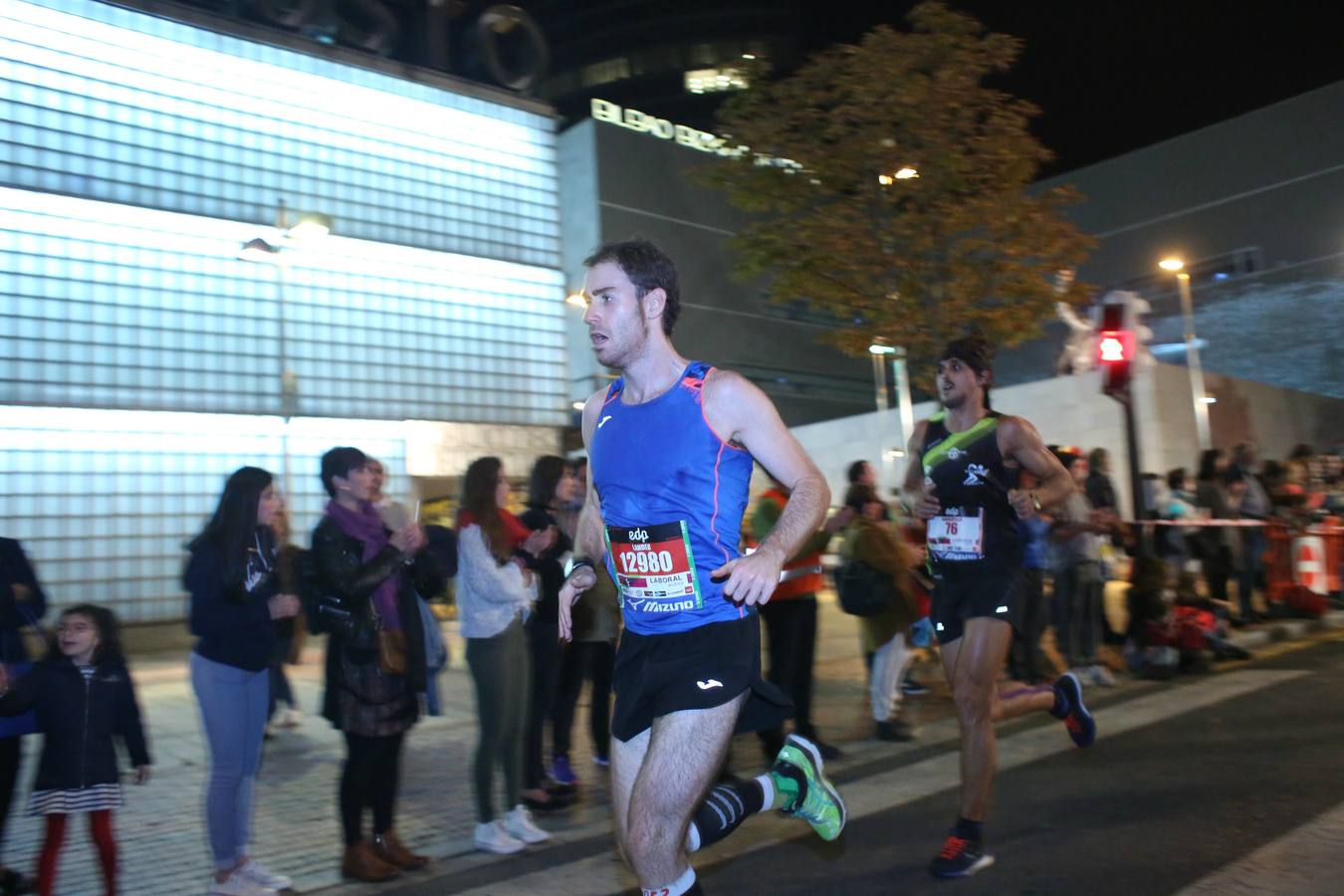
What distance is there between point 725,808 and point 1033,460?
7.22ft

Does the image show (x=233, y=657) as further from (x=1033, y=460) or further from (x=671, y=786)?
(x=1033, y=460)

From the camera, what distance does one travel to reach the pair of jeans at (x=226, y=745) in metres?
4.60

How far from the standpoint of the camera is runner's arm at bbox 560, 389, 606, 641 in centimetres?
333

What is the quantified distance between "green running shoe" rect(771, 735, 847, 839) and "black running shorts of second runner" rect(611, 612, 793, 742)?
62cm

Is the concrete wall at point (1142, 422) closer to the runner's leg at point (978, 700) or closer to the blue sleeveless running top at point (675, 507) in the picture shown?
the runner's leg at point (978, 700)

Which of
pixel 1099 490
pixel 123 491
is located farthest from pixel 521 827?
pixel 123 491

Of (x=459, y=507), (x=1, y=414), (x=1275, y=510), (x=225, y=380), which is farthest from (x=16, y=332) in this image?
(x=1275, y=510)

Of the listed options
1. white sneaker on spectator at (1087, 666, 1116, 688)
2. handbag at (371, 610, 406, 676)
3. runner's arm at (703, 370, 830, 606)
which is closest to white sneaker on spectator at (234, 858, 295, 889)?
handbag at (371, 610, 406, 676)

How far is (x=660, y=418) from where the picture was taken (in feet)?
10.0

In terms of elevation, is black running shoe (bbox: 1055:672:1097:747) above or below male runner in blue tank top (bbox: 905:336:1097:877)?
below

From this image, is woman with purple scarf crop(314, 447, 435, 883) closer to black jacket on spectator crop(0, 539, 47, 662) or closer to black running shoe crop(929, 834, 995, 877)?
black jacket on spectator crop(0, 539, 47, 662)

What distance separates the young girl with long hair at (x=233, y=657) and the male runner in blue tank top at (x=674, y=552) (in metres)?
2.01

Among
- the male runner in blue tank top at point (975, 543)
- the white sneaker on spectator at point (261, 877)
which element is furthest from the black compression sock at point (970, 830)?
the white sneaker on spectator at point (261, 877)

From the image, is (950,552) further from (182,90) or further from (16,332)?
(182,90)
